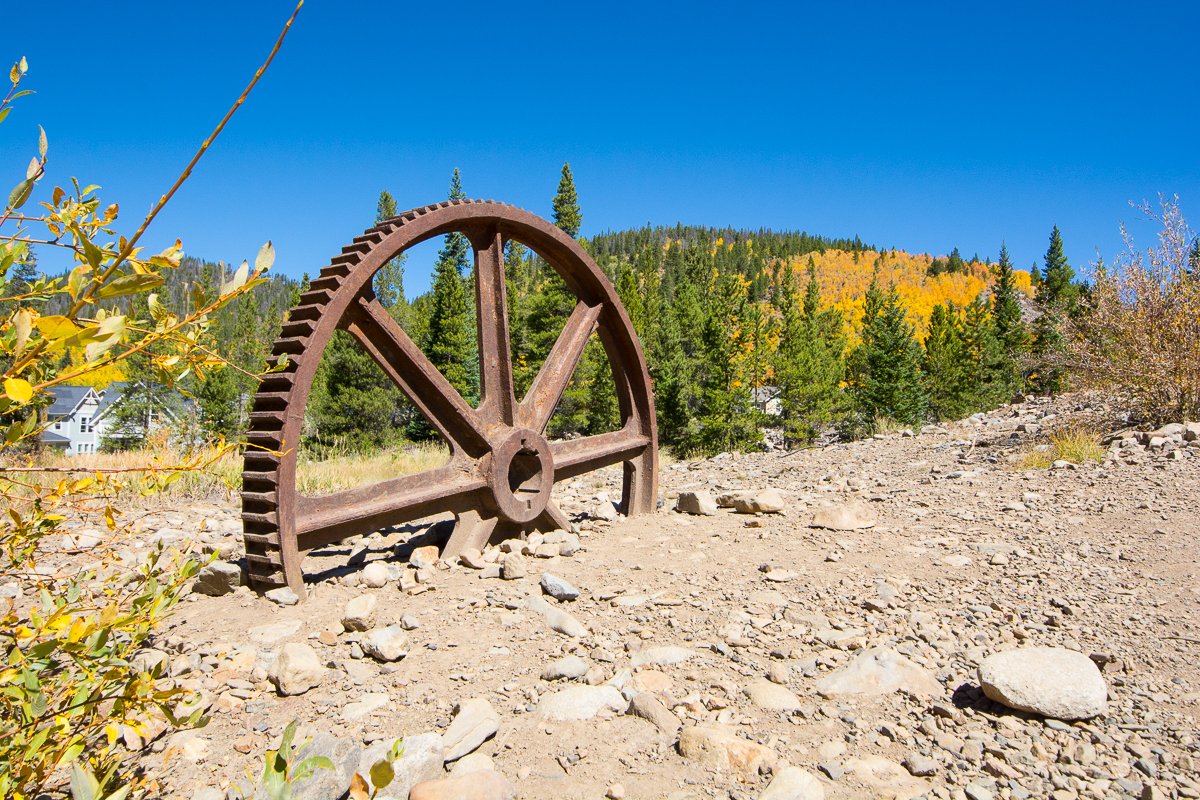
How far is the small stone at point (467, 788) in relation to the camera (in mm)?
1983

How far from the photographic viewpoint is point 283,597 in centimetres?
333

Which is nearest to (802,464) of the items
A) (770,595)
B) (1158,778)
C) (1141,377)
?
(1141,377)

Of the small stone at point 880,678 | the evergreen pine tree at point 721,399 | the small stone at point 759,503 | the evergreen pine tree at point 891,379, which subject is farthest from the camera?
the evergreen pine tree at point 891,379

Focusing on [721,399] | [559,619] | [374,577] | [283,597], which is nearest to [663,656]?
[559,619]

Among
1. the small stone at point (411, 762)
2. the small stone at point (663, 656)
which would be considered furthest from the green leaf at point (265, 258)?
the small stone at point (663, 656)

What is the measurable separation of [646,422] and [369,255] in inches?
107

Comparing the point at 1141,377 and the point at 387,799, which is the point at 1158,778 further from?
the point at 1141,377

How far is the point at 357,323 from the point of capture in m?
3.96

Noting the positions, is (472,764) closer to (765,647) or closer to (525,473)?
(765,647)

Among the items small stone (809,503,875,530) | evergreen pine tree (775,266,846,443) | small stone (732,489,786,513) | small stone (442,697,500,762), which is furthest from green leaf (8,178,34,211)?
evergreen pine tree (775,266,846,443)

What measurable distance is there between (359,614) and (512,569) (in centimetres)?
85

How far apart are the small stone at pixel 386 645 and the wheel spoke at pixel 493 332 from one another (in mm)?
1762

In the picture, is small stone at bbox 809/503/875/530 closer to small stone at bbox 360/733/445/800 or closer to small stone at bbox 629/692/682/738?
small stone at bbox 629/692/682/738

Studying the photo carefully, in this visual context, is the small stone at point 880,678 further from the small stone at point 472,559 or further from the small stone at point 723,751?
the small stone at point 472,559
